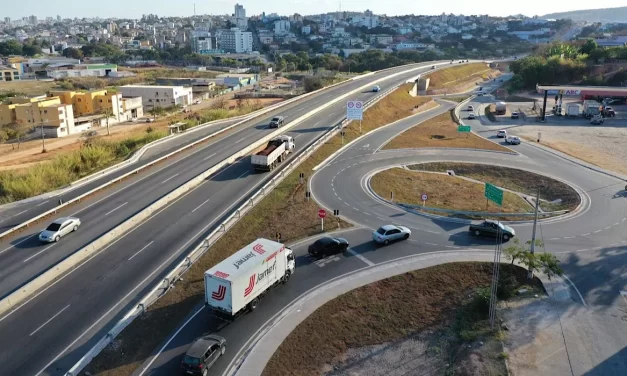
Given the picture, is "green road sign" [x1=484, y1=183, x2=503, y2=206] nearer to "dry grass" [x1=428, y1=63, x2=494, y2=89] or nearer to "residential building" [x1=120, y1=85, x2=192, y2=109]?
"residential building" [x1=120, y1=85, x2=192, y2=109]

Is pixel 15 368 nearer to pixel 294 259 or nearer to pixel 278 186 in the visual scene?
pixel 294 259

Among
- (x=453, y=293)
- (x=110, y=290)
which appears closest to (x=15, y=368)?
(x=110, y=290)

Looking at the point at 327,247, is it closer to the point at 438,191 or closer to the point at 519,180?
the point at 438,191

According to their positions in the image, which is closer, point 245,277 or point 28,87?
point 245,277

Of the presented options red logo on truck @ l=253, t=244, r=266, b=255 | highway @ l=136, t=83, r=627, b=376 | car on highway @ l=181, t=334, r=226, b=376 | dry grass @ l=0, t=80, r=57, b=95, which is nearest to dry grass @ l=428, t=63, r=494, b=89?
highway @ l=136, t=83, r=627, b=376

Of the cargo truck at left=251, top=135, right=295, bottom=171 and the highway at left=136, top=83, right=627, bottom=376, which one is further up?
the cargo truck at left=251, top=135, right=295, bottom=171

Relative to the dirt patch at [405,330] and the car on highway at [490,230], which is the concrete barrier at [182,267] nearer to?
the dirt patch at [405,330]

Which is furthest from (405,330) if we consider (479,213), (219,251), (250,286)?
(479,213)
